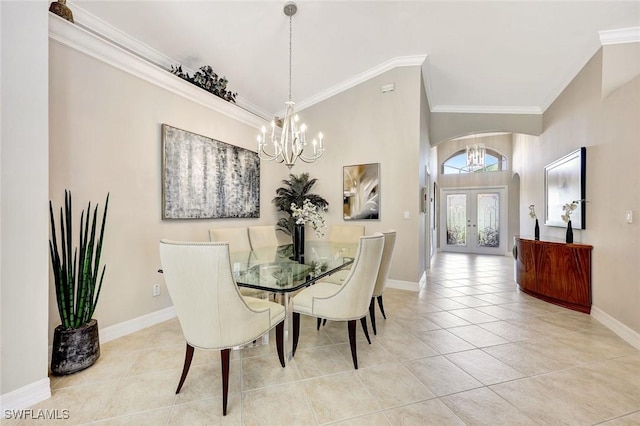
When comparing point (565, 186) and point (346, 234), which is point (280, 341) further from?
point (565, 186)

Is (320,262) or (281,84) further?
(281,84)

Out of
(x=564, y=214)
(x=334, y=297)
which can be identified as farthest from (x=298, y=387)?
(x=564, y=214)

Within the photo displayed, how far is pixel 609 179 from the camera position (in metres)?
2.84

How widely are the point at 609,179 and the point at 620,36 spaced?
1.55 m

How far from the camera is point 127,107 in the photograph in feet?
8.45

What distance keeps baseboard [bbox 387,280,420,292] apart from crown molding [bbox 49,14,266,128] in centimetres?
356

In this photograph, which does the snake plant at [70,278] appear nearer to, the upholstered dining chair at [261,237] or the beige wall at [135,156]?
the beige wall at [135,156]

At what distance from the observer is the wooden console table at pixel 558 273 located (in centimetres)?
316

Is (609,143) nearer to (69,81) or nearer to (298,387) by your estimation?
(298,387)

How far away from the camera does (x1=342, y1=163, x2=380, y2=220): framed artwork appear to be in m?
4.43

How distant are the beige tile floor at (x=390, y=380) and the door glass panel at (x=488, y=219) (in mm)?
5586

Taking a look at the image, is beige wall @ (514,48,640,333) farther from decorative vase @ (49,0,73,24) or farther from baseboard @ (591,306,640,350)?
decorative vase @ (49,0,73,24)

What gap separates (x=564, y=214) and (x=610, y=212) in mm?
993

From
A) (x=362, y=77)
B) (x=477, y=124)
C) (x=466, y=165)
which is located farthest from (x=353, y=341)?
(x=466, y=165)
